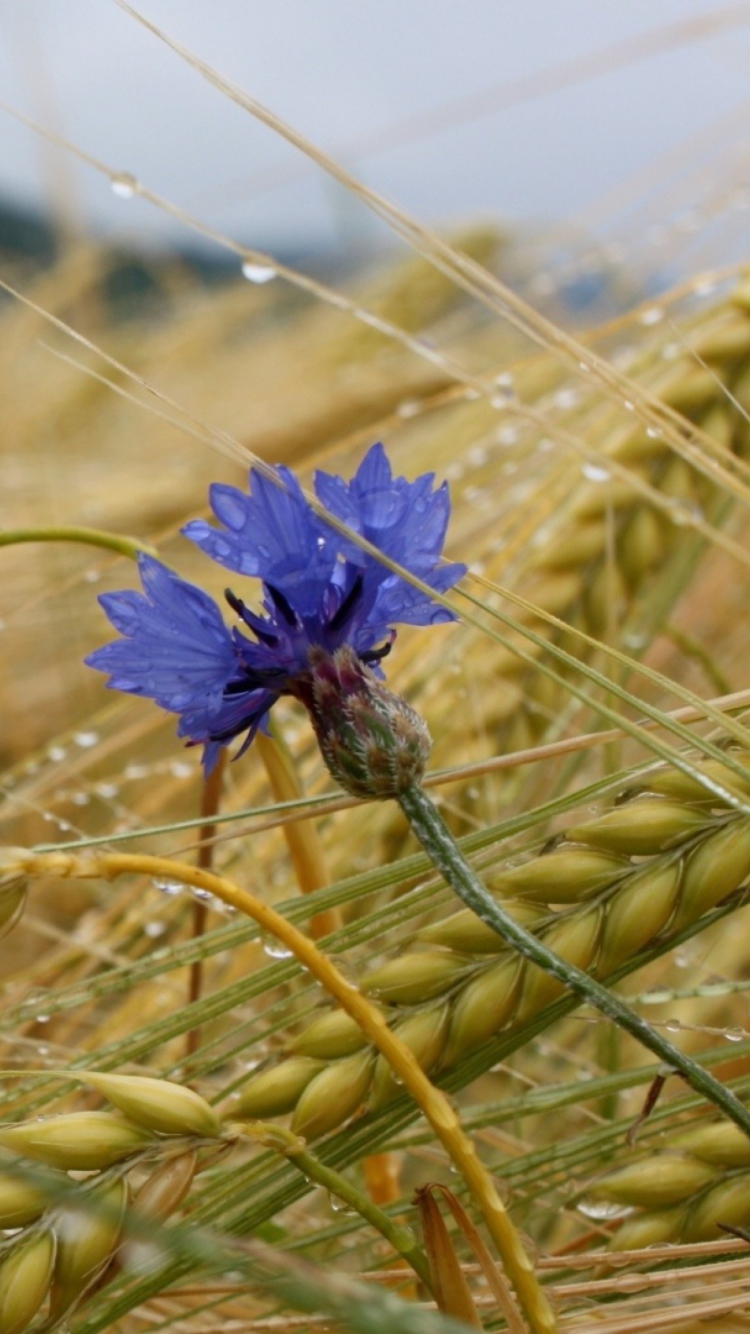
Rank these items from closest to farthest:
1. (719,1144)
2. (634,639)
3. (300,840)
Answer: (719,1144) → (300,840) → (634,639)

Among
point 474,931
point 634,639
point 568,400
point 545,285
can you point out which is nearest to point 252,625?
point 474,931

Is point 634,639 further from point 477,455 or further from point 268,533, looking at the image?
point 268,533

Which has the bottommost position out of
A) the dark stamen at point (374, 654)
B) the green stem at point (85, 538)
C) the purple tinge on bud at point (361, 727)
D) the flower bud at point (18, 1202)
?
Result: the flower bud at point (18, 1202)

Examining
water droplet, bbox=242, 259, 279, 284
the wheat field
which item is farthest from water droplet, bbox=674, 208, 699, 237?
water droplet, bbox=242, 259, 279, 284

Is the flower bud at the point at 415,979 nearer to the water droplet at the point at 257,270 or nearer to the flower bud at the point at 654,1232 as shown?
the flower bud at the point at 654,1232

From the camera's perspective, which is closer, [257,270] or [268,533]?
[268,533]

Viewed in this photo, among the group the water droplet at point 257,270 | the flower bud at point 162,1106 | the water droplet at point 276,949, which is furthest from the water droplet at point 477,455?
the flower bud at point 162,1106
